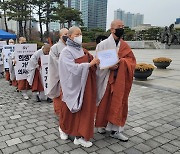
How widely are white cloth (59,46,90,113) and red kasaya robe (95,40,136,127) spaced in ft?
1.57

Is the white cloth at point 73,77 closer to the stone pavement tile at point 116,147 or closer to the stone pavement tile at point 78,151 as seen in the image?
the stone pavement tile at point 78,151

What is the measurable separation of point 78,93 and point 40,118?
5.82 feet

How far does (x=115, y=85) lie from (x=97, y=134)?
98 cm

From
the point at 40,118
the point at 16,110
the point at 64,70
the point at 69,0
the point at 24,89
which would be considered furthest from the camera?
the point at 69,0

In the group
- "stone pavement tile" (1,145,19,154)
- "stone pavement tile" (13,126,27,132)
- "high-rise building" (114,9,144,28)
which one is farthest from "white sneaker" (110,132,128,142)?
"high-rise building" (114,9,144,28)

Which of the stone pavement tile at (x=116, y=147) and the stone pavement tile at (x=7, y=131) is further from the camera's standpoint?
the stone pavement tile at (x=7, y=131)

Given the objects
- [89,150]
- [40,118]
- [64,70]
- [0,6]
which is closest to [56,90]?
[40,118]

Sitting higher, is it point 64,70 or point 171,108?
point 64,70

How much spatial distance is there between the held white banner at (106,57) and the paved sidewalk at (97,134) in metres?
1.20

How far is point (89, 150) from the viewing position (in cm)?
352

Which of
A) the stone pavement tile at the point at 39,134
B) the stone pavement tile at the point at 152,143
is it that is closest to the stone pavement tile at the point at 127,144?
the stone pavement tile at the point at 152,143

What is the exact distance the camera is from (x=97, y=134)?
411 centimetres

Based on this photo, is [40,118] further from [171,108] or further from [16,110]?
[171,108]

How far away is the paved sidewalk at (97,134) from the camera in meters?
3.55
